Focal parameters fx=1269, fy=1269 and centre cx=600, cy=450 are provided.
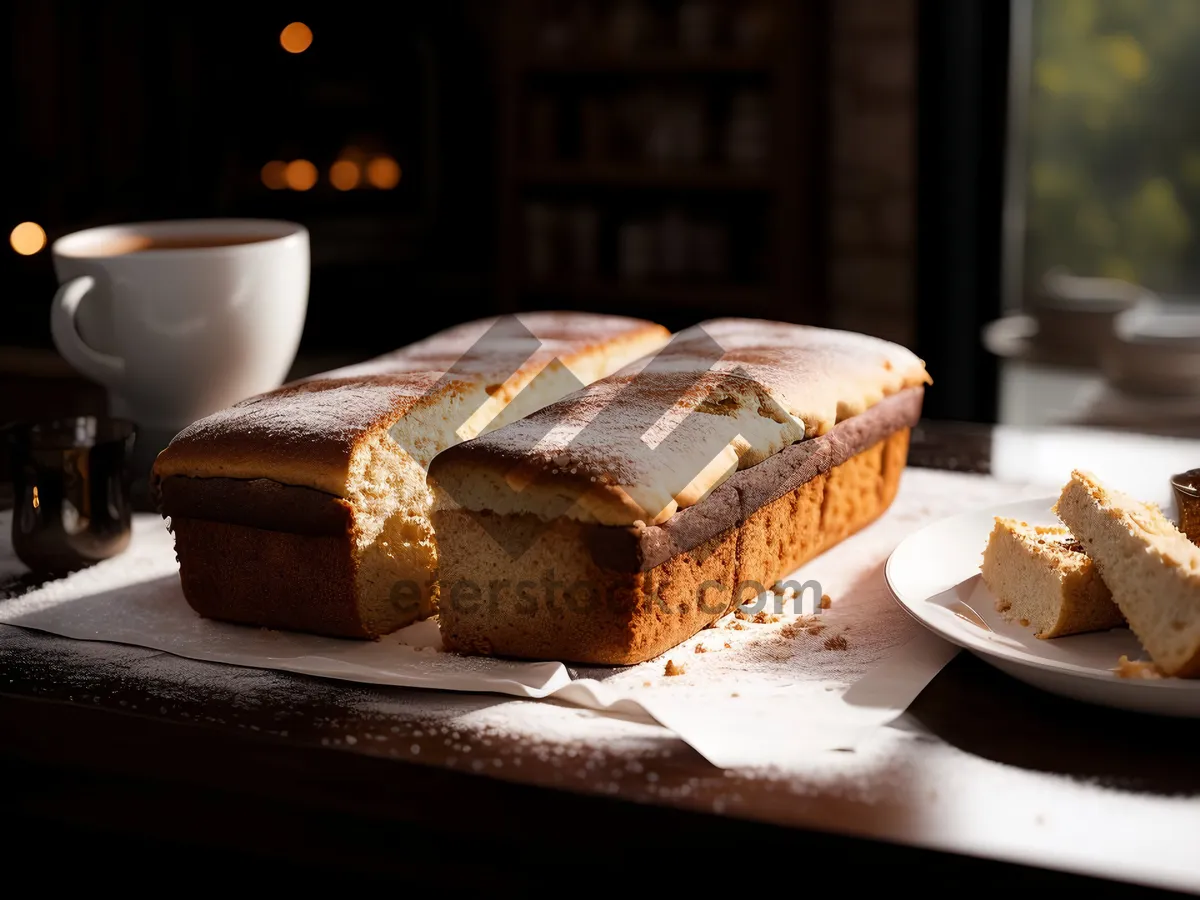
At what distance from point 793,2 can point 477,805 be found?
2.82 metres

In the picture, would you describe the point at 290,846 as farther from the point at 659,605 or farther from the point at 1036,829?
the point at 1036,829

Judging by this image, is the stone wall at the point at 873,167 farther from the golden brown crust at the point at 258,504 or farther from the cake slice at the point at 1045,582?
the golden brown crust at the point at 258,504

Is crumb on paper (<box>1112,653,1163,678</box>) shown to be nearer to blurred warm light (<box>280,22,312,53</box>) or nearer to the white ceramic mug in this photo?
the white ceramic mug

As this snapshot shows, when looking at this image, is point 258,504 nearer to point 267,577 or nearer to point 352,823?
point 267,577

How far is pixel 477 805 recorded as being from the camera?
90cm

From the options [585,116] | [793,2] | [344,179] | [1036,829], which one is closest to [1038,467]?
[1036,829]

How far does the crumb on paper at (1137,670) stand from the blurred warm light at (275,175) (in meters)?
3.57

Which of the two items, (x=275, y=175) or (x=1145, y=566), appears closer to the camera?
(x=1145, y=566)

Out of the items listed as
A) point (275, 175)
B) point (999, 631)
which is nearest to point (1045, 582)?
point (999, 631)

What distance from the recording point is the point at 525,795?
890mm

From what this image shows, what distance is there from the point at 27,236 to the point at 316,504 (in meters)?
3.60

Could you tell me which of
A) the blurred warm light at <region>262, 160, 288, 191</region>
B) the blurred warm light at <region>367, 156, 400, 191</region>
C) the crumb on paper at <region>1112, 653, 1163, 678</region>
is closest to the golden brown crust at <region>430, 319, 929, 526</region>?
the crumb on paper at <region>1112, 653, 1163, 678</region>

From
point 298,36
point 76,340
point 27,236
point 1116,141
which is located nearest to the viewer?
point 76,340

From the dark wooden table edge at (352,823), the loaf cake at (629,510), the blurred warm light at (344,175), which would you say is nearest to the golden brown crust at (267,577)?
the loaf cake at (629,510)
